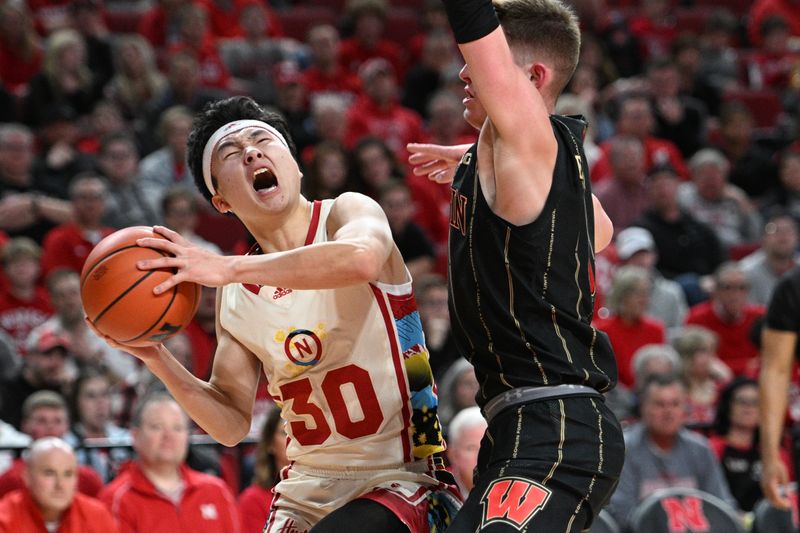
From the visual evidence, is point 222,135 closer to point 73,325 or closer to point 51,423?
point 51,423

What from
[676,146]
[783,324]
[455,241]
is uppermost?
[455,241]

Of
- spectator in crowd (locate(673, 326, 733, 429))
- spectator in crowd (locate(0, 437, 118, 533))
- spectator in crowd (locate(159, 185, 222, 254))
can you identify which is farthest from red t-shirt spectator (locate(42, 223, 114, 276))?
spectator in crowd (locate(673, 326, 733, 429))

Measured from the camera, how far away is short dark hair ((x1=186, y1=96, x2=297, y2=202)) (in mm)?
4070

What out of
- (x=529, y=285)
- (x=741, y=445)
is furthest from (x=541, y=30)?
(x=741, y=445)

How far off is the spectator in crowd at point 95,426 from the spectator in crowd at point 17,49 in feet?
15.1

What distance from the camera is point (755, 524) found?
7000 millimetres

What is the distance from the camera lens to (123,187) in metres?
9.74

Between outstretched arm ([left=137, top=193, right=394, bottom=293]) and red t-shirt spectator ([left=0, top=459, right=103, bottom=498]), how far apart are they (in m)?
3.44

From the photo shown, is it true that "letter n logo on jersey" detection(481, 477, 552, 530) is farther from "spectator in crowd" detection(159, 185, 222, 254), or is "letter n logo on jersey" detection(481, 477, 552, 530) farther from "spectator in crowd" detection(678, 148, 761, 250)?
"spectator in crowd" detection(678, 148, 761, 250)

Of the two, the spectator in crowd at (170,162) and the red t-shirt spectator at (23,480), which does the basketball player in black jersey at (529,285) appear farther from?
the spectator in crowd at (170,162)

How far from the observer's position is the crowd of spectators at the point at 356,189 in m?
7.02

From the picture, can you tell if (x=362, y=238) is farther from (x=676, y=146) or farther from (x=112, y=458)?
(x=676, y=146)

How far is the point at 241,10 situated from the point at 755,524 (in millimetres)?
7930

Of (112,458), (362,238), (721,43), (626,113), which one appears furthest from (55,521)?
(721,43)
